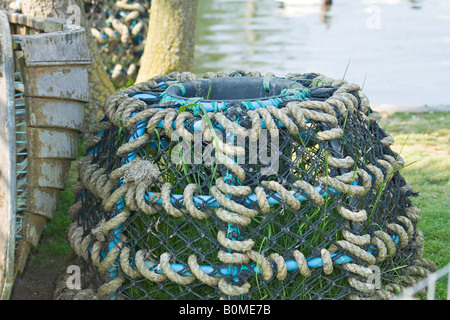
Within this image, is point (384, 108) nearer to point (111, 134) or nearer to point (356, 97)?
point (356, 97)

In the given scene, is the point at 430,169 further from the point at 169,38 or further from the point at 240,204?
the point at 240,204

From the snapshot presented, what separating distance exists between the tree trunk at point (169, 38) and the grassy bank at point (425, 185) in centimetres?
116

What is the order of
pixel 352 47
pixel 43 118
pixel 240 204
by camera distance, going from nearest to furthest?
pixel 240 204 → pixel 43 118 → pixel 352 47

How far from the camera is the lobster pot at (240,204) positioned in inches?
92.4

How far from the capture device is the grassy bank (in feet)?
11.3

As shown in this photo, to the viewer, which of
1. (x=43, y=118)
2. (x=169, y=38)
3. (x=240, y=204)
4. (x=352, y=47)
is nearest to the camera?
(x=240, y=204)

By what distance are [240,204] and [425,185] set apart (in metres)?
2.57

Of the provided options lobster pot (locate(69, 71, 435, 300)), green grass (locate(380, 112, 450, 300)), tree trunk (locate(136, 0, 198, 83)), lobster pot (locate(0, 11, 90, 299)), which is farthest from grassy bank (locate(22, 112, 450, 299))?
tree trunk (locate(136, 0, 198, 83))

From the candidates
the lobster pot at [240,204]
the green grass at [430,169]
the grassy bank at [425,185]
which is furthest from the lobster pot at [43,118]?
the green grass at [430,169]

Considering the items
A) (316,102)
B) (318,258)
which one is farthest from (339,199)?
(316,102)

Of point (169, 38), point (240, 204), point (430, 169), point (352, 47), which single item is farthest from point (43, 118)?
point (352, 47)

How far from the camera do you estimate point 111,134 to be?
277 centimetres

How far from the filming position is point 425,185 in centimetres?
442

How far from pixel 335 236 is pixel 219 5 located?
548 inches
